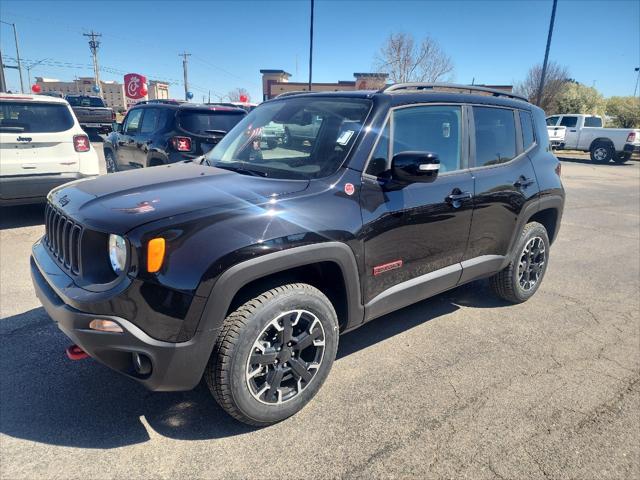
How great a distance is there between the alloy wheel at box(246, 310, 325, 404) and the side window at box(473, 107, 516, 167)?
2.01 meters

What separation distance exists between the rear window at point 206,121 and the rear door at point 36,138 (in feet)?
5.44

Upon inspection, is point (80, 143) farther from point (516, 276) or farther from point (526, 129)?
point (516, 276)

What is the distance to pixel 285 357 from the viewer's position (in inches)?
101

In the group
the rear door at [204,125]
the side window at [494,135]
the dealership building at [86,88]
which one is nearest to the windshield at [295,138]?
the side window at [494,135]

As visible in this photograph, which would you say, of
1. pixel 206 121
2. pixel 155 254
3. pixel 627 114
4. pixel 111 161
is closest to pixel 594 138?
pixel 627 114

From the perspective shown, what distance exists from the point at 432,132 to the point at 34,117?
19.5ft

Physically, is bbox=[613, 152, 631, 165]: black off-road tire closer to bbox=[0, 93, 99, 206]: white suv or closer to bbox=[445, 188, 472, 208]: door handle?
bbox=[445, 188, 472, 208]: door handle

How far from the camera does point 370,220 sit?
9.16ft

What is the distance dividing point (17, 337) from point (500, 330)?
3869mm

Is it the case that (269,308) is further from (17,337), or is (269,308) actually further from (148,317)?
(17,337)

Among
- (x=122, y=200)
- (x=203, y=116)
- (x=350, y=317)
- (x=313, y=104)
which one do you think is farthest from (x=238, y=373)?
(x=203, y=116)

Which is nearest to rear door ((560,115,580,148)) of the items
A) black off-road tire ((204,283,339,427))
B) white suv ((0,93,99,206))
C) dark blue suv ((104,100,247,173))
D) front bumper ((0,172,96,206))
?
dark blue suv ((104,100,247,173))

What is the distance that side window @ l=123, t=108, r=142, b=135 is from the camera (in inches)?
331

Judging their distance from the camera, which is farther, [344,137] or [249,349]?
[344,137]
